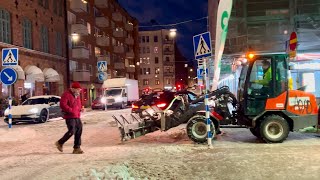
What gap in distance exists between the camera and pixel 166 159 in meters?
9.09

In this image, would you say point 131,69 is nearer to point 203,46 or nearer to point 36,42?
point 36,42

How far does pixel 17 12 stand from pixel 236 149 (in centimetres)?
2561

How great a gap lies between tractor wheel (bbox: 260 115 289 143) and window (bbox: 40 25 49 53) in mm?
28463

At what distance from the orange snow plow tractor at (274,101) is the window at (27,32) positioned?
24.9 m

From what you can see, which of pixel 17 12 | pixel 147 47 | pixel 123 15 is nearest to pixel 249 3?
pixel 17 12

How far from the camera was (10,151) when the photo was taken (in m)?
11.2

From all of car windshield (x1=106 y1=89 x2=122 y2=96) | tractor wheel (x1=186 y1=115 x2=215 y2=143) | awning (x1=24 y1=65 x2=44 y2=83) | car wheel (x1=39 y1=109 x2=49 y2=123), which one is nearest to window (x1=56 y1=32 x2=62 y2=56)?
car windshield (x1=106 y1=89 x2=122 y2=96)

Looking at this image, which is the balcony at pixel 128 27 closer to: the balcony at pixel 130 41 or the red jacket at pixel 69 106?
the balcony at pixel 130 41

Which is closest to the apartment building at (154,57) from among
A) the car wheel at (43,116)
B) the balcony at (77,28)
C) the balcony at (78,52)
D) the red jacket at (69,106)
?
the balcony at (77,28)

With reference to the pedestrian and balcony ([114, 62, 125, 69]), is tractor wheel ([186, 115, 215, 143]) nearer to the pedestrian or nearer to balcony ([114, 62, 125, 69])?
the pedestrian

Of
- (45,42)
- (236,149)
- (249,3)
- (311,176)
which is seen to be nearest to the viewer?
(311,176)

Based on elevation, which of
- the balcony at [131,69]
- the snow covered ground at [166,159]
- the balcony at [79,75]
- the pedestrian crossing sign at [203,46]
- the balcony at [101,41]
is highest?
the balcony at [101,41]

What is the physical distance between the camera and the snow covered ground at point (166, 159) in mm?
7609

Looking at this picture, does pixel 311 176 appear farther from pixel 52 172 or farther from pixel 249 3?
pixel 249 3
